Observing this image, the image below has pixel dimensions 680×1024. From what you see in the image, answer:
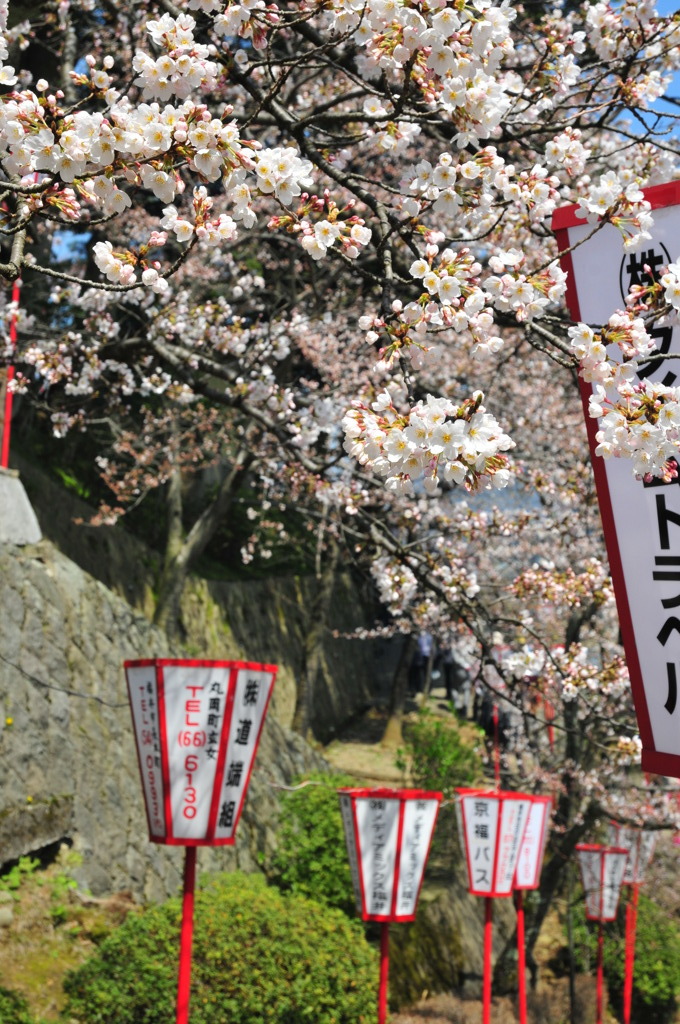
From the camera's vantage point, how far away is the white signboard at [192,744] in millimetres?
5395

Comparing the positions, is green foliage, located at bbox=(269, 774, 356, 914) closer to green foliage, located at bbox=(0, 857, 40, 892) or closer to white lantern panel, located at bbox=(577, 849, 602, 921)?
green foliage, located at bbox=(0, 857, 40, 892)

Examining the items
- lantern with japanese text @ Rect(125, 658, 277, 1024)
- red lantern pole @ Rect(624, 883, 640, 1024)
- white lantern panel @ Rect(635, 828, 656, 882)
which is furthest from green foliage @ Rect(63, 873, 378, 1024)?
white lantern panel @ Rect(635, 828, 656, 882)

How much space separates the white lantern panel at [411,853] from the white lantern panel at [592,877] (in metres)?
5.53

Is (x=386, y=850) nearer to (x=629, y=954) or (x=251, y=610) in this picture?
(x=629, y=954)

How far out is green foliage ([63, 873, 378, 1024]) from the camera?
255 inches

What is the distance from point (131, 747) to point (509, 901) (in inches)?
365

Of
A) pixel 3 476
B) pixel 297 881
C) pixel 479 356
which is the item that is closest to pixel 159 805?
pixel 479 356

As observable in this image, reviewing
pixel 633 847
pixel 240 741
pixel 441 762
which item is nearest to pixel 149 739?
pixel 240 741

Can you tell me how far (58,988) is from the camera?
6898 millimetres

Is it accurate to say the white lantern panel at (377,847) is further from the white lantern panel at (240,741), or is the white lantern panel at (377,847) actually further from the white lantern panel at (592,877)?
the white lantern panel at (592,877)

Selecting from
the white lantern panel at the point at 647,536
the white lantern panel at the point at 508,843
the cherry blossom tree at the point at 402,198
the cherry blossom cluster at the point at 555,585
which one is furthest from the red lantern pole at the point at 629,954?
the white lantern panel at the point at 647,536

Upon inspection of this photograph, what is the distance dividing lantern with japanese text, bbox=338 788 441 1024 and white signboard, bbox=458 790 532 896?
1893 mm

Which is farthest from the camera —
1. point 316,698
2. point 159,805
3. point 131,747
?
point 316,698

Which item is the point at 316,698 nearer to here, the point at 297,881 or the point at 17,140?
the point at 297,881
